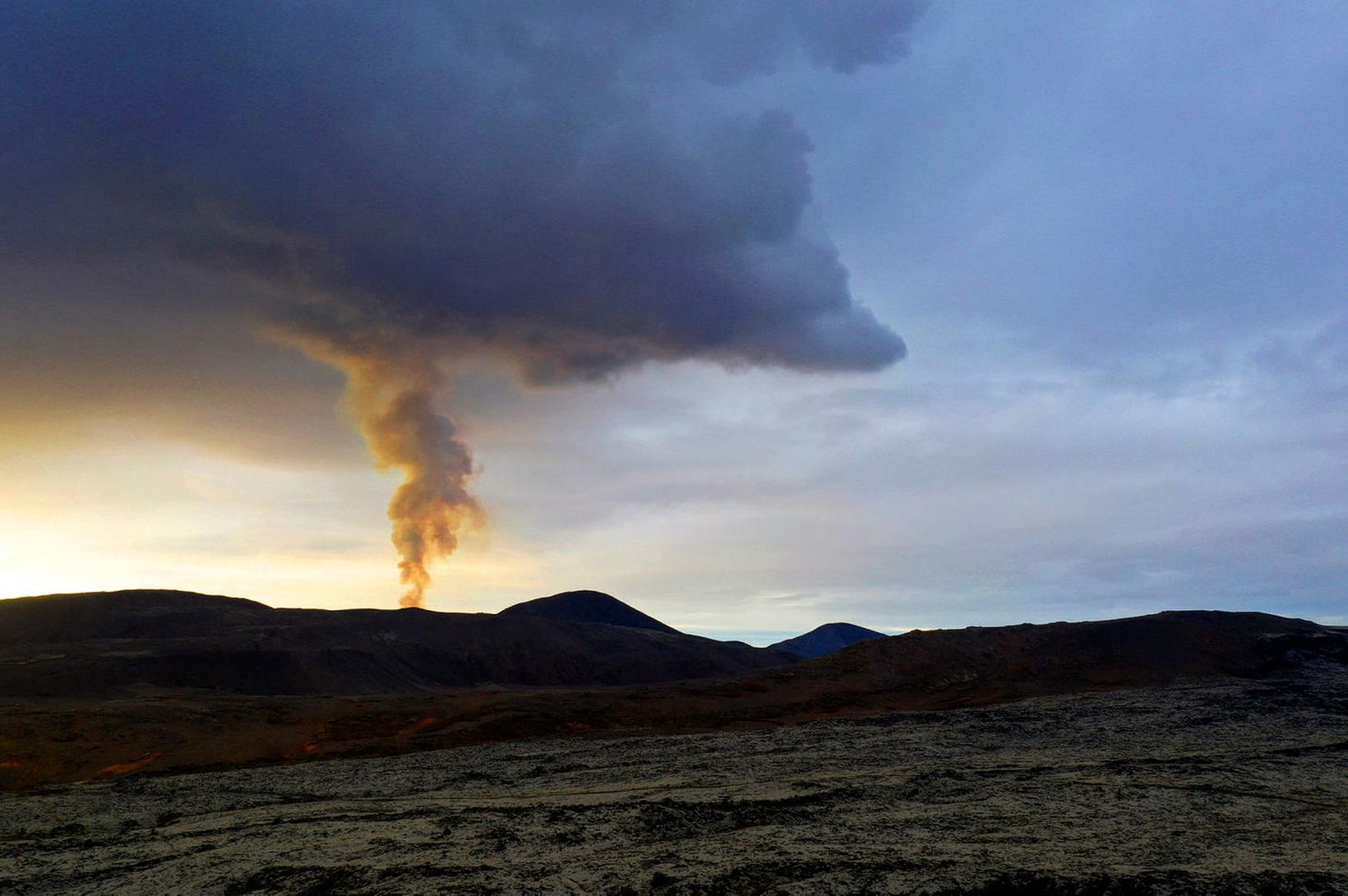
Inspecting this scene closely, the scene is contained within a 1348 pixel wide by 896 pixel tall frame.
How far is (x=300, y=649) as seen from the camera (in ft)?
201

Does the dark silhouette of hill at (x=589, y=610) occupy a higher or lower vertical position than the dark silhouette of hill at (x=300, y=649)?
higher

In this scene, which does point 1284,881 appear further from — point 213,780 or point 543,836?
point 213,780

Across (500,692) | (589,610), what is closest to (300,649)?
(500,692)

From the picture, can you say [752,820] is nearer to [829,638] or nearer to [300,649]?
[300,649]

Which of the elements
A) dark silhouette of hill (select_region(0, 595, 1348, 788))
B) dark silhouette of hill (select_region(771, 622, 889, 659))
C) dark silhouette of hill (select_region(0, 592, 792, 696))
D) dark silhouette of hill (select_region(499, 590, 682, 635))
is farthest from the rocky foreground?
dark silhouette of hill (select_region(771, 622, 889, 659))

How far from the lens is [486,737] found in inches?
1166

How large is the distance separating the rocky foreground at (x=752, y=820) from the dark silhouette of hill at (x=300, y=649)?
36236mm

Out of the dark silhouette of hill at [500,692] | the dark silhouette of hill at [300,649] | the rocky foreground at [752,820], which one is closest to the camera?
the rocky foreground at [752,820]

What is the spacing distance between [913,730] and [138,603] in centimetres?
8315

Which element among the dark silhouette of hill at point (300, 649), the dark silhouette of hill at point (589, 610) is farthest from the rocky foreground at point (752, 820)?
the dark silhouette of hill at point (589, 610)

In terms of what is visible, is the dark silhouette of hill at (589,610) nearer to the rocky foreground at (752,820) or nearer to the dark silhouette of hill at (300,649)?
the dark silhouette of hill at (300,649)

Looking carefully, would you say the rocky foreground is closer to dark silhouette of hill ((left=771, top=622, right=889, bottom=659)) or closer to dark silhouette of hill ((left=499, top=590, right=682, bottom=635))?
dark silhouette of hill ((left=499, top=590, right=682, bottom=635))

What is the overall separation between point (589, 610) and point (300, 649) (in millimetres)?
67664

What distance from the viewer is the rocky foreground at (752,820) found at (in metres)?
9.68
